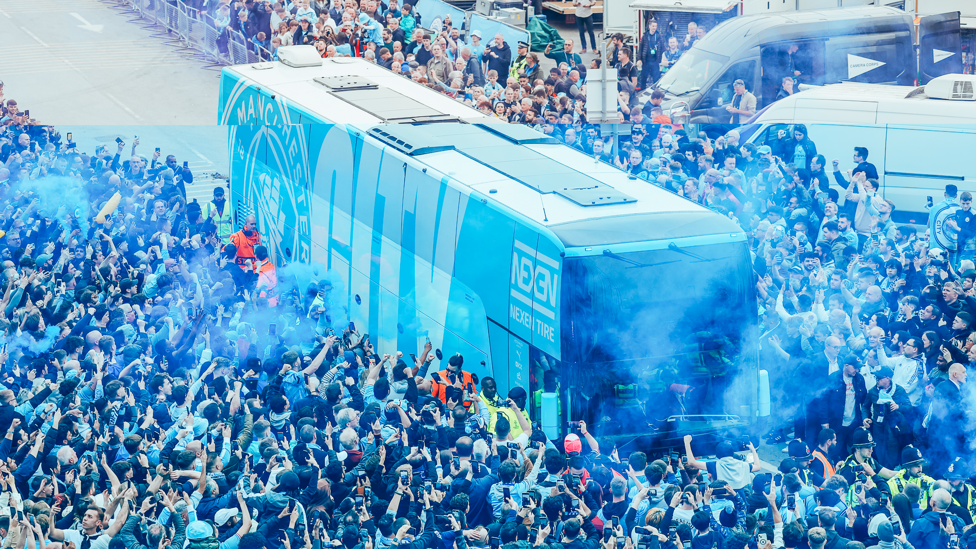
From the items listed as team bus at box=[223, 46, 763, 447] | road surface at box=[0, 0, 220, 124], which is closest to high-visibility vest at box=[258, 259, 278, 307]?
team bus at box=[223, 46, 763, 447]

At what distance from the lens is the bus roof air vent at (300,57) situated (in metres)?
16.5

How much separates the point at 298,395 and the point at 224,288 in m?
3.22

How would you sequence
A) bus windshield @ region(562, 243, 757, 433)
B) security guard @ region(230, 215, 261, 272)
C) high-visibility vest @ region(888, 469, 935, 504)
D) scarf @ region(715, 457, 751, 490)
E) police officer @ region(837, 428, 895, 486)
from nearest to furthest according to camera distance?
1. high-visibility vest @ region(888, 469, 935, 504)
2. police officer @ region(837, 428, 895, 486)
3. scarf @ region(715, 457, 751, 490)
4. bus windshield @ region(562, 243, 757, 433)
5. security guard @ region(230, 215, 261, 272)

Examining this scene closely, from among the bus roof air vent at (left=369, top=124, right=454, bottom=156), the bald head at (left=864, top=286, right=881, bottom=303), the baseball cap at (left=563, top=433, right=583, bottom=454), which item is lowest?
the baseball cap at (left=563, top=433, right=583, bottom=454)

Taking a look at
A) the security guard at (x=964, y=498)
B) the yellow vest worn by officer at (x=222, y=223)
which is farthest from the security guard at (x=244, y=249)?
the security guard at (x=964, y=498)

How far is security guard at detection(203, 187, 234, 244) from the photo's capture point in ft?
53.3

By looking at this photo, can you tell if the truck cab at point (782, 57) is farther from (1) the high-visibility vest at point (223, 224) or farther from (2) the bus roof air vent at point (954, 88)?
(1) the high-visibility vest at point (223, 224)

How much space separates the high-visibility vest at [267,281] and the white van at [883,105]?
7315mm

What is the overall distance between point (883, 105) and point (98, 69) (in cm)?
1895

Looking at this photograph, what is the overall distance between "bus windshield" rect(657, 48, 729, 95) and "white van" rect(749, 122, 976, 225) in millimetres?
3137

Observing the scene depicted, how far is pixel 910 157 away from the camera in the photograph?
1523 centimetres

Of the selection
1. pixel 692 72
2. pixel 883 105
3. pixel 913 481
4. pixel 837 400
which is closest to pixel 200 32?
pixel 692 72

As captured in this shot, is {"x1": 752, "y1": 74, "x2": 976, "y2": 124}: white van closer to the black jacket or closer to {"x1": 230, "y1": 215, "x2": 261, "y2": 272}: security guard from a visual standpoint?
the black jacket

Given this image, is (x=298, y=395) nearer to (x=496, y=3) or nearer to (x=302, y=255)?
(x=302, y=255)
